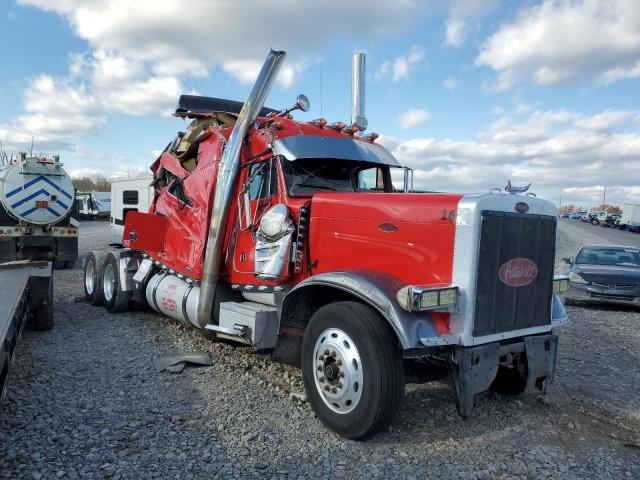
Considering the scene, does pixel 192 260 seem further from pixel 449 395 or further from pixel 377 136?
Answer: pixel 449 395

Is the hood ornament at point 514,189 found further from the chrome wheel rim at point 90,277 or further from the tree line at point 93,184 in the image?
the tree line at point 93,184

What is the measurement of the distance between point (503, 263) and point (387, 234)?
957 mm

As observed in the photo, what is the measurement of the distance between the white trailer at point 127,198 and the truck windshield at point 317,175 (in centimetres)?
1196

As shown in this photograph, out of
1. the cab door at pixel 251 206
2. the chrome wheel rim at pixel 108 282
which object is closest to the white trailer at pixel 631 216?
the chrome wheel rim at pixel 108 282

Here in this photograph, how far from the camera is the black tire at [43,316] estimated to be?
735 cm

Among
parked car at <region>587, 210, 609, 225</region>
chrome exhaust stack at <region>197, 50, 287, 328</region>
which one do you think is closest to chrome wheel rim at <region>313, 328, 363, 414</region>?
chrome exhaust stack at <region>197, 50, 287, 328</region>

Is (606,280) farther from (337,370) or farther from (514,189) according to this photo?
(337,370)

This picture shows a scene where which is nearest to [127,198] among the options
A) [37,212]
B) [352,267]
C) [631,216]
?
[37,212]

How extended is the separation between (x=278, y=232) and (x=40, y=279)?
12.8ft

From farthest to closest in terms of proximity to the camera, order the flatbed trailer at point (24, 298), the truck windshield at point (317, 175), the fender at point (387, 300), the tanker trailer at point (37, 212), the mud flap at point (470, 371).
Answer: the tanker trailer at point (37, 212) → the truck windshield at point (317, 175) → the flatbed trailer at point (24, 298) → the mud flap at point (470, 371) → the fender at point (387, 300)

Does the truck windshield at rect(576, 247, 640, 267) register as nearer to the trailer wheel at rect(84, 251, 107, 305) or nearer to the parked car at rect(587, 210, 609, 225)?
the trailer wheel at rect(84, 251, 107, 305)

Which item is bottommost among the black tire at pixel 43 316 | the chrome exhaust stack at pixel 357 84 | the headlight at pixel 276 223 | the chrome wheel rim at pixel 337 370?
the black tire at pixel 43 316

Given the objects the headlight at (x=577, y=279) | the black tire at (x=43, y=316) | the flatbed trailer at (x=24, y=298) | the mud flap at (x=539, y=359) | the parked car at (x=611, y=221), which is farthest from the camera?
the parked car at (x=611, y=221)

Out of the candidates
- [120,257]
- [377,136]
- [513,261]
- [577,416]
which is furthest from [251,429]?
[120,257]
